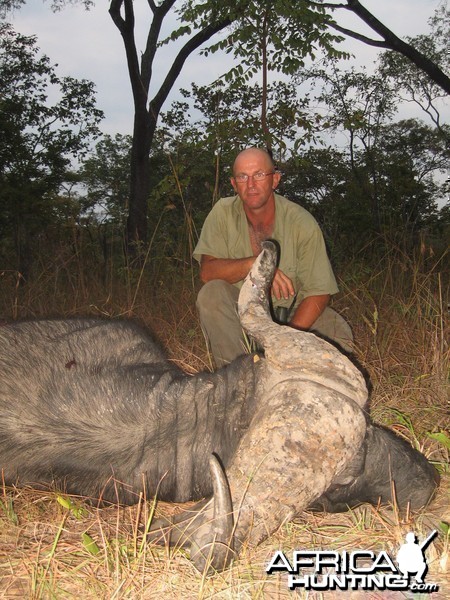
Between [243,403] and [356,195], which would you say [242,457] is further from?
[356,195]

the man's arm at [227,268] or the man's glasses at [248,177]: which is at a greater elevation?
the man's glasses at [248,177]

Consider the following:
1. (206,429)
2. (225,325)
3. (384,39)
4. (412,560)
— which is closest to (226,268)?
(225,325)

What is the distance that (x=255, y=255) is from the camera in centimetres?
388

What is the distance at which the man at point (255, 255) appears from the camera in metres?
3.76

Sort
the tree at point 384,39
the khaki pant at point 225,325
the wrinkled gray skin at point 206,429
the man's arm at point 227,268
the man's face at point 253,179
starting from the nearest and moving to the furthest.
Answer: the wrinkled gray skin at point 206,429 < the man's arm at point 227,268 < the man's face at point 253,179 < the khaki pant at point 225,325 < the tree at point 384,39

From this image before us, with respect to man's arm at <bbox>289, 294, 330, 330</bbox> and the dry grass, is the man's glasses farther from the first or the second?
the dry grass

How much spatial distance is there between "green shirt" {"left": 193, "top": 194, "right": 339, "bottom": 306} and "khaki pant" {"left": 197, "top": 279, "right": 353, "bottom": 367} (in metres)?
0.20

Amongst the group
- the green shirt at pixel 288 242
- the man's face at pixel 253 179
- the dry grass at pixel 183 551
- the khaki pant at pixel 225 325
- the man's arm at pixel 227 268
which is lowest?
the dry grass at pixel 183 551

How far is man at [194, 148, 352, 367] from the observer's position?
3760mm

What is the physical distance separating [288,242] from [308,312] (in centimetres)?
52

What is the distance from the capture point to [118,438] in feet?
8.00

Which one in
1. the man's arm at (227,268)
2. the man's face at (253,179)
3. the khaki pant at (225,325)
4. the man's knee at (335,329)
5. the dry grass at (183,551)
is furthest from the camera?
the man's knee at (335,329)
